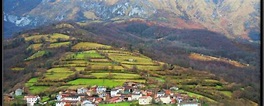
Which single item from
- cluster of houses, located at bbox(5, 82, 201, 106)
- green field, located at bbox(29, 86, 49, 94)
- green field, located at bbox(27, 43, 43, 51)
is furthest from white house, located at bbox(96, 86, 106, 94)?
green field, located at bbox(27, 43, 43, 51)

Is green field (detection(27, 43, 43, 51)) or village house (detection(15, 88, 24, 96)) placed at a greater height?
green field (detection(27, 43, 43, 51))

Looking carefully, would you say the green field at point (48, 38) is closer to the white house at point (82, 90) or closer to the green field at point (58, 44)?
the green field at point (58, 44)

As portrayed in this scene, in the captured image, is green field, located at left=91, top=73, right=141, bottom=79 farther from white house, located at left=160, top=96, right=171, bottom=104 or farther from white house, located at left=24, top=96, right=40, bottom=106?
white house, located at left=24, top=96, right=40, bottom=106

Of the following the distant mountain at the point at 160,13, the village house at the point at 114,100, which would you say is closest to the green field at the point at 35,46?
the distant mountain at the point at 160,13

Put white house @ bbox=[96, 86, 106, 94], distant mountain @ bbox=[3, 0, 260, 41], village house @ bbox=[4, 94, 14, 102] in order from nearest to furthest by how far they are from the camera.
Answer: village house @ bbox=[4, 94, 14, 102], white house @ bbox=[96, 86, 106, 94], distant mountain @ bbox=[3, 0, 260, 41]

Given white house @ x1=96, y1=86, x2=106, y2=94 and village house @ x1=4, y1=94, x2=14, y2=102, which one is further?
white house @ x1=96, y1=86, x2=106, y2=94

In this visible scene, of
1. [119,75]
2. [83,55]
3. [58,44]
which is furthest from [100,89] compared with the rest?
[58,44]

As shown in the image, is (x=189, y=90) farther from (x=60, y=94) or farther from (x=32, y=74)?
(x=32, y=74)

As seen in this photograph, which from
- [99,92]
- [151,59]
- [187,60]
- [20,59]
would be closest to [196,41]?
[187,60]

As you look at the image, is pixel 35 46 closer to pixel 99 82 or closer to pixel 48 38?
pixel 48 38
